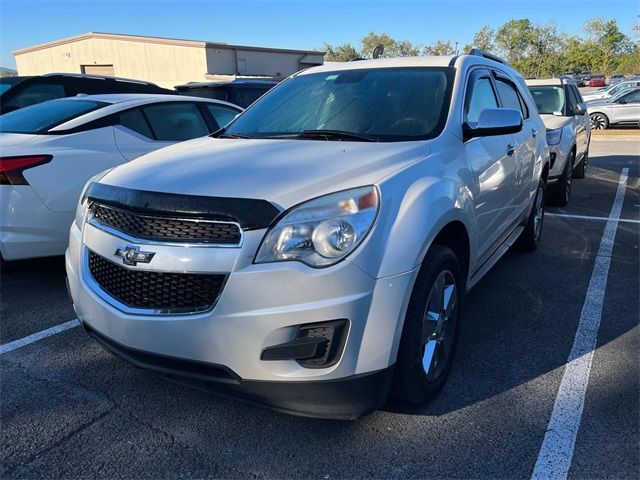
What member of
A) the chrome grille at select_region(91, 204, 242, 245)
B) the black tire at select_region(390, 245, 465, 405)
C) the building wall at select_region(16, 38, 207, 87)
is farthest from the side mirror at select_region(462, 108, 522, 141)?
the building wall at select_region(16, 38, 207, 87)

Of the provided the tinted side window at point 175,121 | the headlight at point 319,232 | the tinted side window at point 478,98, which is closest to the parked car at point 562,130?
the tinted side window at point 478,98

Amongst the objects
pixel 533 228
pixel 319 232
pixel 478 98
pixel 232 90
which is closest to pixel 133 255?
pixel 319 232

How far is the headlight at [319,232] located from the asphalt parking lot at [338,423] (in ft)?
2.93

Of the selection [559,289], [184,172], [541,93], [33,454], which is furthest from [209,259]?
[541,93]

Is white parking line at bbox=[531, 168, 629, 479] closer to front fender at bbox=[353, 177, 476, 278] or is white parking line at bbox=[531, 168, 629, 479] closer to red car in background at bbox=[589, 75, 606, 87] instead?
front fender at bbox=[353, 177, 476, 278]

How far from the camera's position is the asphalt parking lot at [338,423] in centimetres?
223

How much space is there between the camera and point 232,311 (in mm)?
2029

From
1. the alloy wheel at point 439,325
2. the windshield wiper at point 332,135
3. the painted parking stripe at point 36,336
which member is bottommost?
the painted parking stripe at point 36,336

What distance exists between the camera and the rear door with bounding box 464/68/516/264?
316 cm

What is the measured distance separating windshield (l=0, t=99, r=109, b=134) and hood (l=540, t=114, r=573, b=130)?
5.82m

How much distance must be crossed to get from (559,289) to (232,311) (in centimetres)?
327

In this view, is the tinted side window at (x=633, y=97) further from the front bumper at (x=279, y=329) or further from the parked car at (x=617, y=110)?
the front bumper at (x=279, y=329)

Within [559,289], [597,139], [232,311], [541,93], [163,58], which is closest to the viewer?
[232,311]

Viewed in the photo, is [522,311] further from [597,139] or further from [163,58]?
[163,58]
